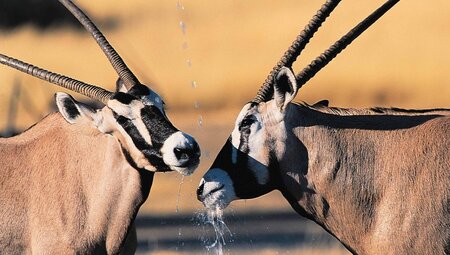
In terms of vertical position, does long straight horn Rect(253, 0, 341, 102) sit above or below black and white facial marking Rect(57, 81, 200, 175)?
above

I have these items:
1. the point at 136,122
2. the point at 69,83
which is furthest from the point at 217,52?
the point at 136,122

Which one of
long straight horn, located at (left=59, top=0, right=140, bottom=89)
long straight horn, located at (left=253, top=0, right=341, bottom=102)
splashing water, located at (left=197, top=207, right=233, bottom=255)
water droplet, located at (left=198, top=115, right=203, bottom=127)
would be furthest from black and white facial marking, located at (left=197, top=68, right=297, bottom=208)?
water droplet, located at (left=198, top=115, right=203, bottom=127)

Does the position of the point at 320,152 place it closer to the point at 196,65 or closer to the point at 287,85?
the point at 287,85

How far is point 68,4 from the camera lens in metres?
12.4

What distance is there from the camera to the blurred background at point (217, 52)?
2361cm

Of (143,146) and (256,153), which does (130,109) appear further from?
(256,153)

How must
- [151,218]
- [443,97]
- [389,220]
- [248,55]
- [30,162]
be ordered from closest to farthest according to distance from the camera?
1. [389,220]
2. [30,162]
3. [151,218]
4. [443,97]
5. [248,55]

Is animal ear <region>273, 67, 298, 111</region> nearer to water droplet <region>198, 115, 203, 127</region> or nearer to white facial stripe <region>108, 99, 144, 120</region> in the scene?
white facial stripe <region>108, 99, 144, 120</region>

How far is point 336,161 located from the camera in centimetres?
1148

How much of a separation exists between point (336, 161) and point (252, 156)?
50 cm

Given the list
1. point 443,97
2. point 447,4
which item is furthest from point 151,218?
point 447,4

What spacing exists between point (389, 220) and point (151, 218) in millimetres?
7638

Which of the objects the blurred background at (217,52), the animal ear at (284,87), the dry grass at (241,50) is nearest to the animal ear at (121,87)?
the animal ear at (284,87)

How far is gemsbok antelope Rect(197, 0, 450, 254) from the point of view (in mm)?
11305
